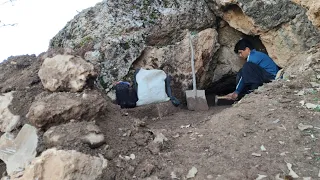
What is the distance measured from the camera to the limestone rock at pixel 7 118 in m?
3.47

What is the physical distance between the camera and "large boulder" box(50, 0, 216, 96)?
5961mm

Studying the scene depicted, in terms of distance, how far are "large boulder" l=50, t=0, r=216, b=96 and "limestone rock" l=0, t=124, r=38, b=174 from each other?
2560mm

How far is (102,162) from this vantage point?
2816mm

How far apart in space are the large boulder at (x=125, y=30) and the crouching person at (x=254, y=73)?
3.23 feet

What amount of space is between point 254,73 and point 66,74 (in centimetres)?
339

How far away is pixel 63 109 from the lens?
313 centimetres

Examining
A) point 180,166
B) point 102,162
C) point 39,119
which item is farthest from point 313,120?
point 39,119

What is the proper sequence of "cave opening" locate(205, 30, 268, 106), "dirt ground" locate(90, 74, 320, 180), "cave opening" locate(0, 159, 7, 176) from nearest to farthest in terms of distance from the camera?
"dirt ground" locate(90, 74, 320, 180) < "cave opening" locate(0, 159, 7, 176) < "cave opening" locate(205, 30, 268, 106)

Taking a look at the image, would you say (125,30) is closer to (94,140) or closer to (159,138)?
(159,138)

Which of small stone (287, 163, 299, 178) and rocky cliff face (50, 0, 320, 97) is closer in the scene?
small stone (287, 163, 299, 178)

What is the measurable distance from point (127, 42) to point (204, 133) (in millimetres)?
3148

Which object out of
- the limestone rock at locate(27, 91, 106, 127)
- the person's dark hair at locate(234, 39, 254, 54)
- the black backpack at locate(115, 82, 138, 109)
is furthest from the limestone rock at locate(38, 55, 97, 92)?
the person's dark hair at locate(234, 39, 254, 54)

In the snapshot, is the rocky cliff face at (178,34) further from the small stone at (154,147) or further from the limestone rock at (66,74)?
the small stone at (154,147)

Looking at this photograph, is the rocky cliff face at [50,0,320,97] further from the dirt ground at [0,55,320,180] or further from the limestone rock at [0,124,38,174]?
the limestone rock at [0,124,38,174]
